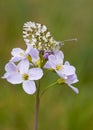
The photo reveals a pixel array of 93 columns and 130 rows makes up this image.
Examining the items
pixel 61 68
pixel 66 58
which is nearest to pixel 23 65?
pixel 61 68

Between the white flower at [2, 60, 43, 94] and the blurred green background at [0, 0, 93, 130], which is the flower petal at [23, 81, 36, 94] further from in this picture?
the blurred green background at [0, 0, 93, 130]

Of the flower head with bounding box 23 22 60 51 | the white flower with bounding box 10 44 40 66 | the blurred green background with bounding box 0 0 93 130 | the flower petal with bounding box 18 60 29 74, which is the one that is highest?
the flower head with bounding box 23 22 60 51

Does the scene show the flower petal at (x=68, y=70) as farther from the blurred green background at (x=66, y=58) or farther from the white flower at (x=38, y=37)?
the blurred green background at (x=66, y=58)

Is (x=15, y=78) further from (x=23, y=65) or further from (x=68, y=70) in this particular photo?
(x=68, y=70)

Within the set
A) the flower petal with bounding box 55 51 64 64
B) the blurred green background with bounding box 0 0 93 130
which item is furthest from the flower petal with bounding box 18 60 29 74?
the blurred green background with bounding box 0 0 93 130

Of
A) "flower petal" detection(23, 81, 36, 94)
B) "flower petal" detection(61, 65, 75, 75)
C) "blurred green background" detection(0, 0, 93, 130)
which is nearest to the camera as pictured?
"flower petal" detection(23, 81, 36, 94)
